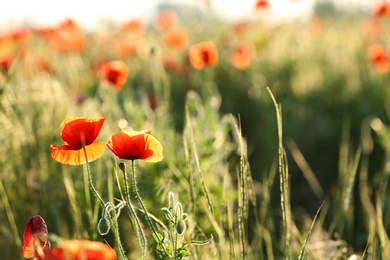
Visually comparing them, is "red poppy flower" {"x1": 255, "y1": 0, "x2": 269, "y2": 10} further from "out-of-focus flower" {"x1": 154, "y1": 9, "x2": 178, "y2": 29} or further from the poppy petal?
the poppy petal

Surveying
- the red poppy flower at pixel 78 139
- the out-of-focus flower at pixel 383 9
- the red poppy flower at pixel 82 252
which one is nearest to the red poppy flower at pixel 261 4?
the out-of-focus flower at pixel 383 9

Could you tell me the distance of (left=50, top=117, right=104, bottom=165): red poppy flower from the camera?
104 centimetres

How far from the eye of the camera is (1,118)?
200 centimetres

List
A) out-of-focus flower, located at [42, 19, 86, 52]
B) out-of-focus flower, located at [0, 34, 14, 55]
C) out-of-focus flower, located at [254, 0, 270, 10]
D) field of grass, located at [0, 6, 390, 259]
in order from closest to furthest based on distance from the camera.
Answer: field of grass, located at [0, 6, 390, 259], out-of-focus flower, located at [0, 34, 14, 55], out-of-focus flower, located at [42, 19, 86, 52], out-of-focus flower, located at [254, 0, 270, 10]

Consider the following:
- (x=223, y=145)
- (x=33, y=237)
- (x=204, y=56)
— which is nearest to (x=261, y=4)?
(x=204, y=56)

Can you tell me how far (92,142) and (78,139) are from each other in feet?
0.10

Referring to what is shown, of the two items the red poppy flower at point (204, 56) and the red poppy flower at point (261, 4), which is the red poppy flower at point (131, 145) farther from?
the red poppy flower at point (261, 4)

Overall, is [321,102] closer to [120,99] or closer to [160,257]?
[120,99]

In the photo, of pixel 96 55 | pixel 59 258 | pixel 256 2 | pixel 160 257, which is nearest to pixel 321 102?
pixel 256 2

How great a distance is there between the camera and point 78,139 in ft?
3.48

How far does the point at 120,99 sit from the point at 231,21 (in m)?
2.53

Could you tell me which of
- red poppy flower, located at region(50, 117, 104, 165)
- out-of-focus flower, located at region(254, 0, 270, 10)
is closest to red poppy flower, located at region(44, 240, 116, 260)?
red poppy flower, located at region(50, 117, 104, 165)

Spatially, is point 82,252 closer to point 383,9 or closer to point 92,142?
point 92,142

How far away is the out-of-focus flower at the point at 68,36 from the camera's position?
372 cm
